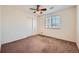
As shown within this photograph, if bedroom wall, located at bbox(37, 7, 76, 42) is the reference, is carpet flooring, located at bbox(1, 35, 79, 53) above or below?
below

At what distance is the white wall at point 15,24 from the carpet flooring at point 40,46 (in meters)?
0.08

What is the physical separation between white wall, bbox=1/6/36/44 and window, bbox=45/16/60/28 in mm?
185

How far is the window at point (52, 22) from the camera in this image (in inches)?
80.5

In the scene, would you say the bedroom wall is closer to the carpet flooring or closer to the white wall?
the carpet flooring

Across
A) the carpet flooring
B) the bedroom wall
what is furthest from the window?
the carpet flooring

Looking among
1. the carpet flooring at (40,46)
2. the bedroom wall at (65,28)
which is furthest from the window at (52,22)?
the carpet flooring at (40,46)

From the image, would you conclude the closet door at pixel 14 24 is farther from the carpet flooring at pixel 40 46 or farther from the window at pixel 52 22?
the window at pixel 52 22

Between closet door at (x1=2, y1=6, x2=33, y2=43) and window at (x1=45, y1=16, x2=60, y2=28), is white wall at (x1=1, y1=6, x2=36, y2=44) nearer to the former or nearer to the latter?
closet door at (x1=2, y1=6, x2=33, y2=43)

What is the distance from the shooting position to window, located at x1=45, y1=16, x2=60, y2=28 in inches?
80.5

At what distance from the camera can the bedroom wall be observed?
2.03m

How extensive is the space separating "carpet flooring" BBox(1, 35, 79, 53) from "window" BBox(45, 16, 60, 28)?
183 mm

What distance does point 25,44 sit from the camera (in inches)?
80.5

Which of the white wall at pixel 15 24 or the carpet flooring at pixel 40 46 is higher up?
the white wall at pixel 15 24
